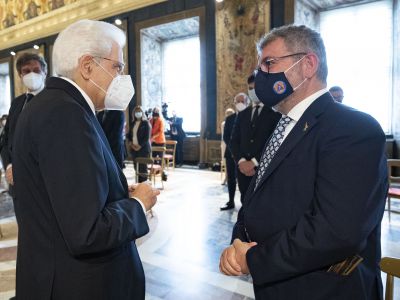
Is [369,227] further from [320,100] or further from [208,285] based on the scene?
[208,285]

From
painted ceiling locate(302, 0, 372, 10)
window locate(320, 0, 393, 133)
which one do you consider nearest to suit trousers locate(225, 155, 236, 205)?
window locate(320, 0, 393, 133)

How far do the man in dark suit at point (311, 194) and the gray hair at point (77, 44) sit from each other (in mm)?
714

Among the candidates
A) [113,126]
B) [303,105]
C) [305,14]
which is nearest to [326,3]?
[305,14]

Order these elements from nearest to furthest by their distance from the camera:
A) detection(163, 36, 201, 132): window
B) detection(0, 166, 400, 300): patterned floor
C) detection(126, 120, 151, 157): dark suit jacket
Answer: detection(0, 166, 400, 300): patterned floor
detection(126, 120, 151, 157): dark suit jacket
detection(163, 36, 201, 132): window

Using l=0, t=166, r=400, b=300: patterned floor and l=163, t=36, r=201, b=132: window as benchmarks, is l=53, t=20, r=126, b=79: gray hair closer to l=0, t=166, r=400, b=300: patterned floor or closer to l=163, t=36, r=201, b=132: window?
l=0, t=166, r=400, b=300: patterned floor

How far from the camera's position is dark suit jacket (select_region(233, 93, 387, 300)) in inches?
45.3

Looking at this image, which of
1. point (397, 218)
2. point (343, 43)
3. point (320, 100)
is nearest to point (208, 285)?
point (320, 100)

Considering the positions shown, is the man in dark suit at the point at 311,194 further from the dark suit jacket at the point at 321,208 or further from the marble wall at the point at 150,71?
the marble wall at the point at 150,71

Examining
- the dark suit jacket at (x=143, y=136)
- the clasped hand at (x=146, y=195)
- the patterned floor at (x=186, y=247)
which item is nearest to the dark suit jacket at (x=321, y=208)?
the clasped hand at (x=146, y=195)

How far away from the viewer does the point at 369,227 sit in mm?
1182

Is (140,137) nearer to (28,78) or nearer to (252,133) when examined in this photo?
(252,133)

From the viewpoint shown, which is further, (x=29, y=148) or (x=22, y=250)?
(x=22, y=250)

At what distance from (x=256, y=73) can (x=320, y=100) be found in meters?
0.41

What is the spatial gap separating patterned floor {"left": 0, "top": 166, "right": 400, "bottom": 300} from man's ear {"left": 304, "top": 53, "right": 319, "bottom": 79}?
7.35 ft
